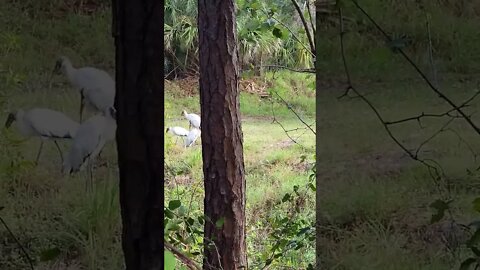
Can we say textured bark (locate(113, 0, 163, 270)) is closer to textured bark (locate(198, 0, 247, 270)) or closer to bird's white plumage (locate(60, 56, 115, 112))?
bird's white plumage (locate(60, 56, 115, 112))

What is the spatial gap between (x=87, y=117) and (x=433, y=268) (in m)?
0.63

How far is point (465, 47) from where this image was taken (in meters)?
1.03

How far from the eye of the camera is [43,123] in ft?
3.30

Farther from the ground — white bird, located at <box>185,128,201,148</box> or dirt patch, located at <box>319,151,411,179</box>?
dirt patch, located at <box>319,151,411,179</box>

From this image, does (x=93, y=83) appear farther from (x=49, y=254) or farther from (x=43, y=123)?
(x=49, y=254)

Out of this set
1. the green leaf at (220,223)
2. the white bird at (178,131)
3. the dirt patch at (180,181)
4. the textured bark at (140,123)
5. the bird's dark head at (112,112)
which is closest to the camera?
the textured bark at (140,123)

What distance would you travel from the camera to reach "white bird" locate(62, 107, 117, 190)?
1.00 meters

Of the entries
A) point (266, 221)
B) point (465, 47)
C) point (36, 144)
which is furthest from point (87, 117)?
point (266, 221)

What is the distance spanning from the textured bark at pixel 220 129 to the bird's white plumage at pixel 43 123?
0.90 meters

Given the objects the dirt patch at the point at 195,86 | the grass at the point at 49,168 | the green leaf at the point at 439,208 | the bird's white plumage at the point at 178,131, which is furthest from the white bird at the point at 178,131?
the green leaf at the point at 439,208

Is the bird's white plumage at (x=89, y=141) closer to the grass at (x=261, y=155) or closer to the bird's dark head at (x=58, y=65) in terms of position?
the bird's dark head at (x=58, y=65)

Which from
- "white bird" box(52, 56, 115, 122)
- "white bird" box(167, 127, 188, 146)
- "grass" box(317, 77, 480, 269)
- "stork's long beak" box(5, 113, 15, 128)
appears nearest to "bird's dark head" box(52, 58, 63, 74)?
"white bird" box(52, 56, 115, 122)

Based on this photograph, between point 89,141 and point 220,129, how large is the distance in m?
0.91

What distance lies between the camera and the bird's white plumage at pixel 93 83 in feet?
3.25
